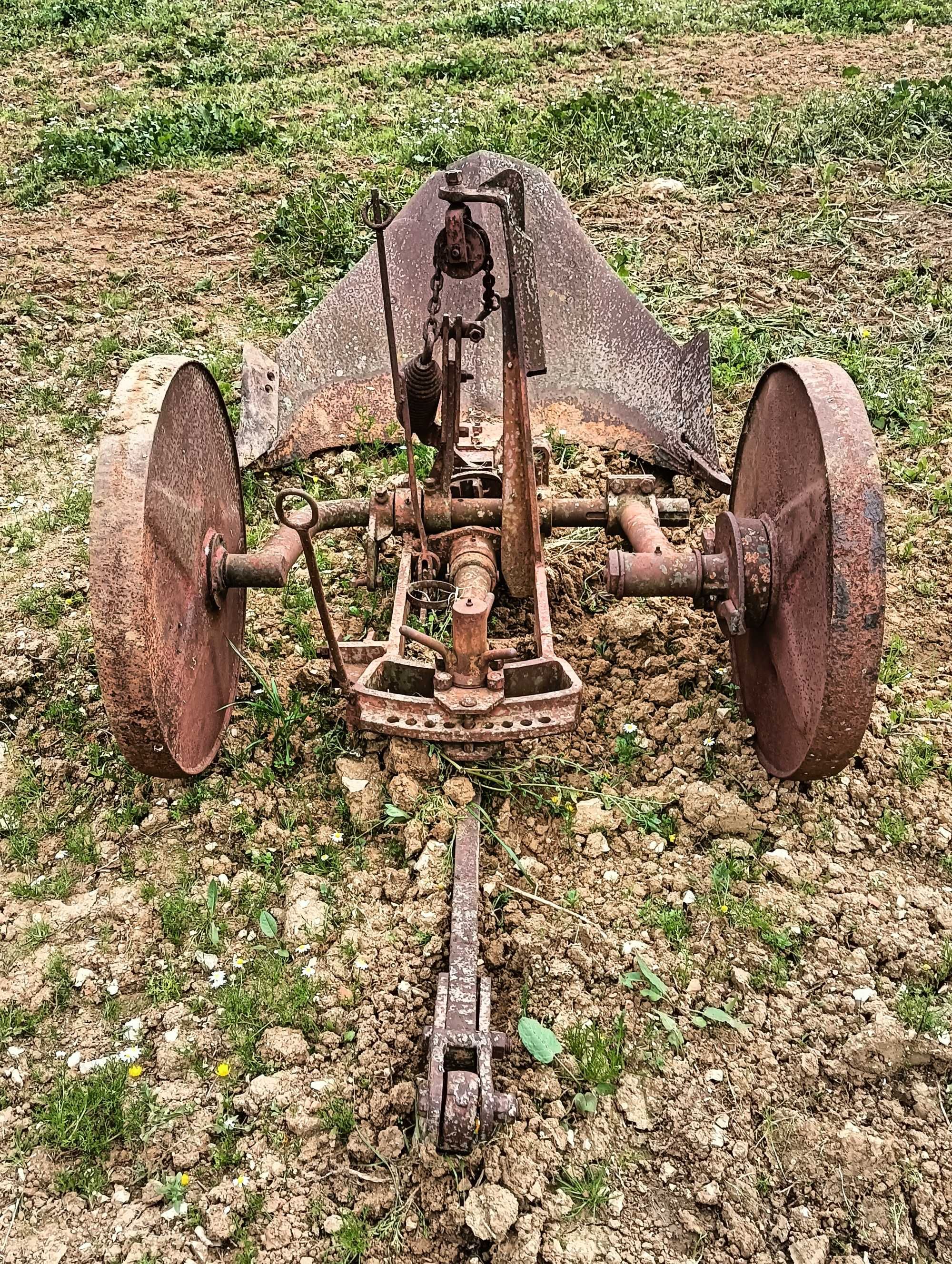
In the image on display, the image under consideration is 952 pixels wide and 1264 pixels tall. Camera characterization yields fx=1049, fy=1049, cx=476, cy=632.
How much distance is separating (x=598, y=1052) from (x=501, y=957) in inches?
15.1

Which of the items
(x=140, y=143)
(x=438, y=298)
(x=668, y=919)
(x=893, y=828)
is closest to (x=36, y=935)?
(x=668, y=919)

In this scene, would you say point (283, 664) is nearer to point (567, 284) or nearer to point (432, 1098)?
point (432, 1098)

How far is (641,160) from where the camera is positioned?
7145 millimetres

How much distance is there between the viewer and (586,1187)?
2.47 m

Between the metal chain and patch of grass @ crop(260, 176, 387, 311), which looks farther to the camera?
patch of grass @ crop(260, 176, 387, 311)

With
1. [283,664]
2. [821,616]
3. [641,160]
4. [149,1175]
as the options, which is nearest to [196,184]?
[641,160]

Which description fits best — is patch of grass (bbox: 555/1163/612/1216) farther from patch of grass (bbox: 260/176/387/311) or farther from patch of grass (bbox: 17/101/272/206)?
patch of grass (bbox: 17/101/272/206)

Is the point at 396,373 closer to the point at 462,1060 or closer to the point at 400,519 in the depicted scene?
the point at 400,519

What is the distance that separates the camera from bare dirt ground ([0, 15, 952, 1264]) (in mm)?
2467

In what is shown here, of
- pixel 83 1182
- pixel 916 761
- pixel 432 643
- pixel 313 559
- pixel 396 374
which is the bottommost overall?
pixel 83 1182

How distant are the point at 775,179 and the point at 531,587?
4.64 m

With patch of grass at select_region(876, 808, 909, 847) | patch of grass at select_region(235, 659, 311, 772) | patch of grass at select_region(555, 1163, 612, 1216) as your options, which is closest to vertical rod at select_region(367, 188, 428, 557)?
patch of grass at select_region(235, 659, 311, 772)

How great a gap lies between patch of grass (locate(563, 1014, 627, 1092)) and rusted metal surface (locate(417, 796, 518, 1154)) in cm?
22

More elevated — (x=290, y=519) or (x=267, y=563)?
(x=290, y=519)
